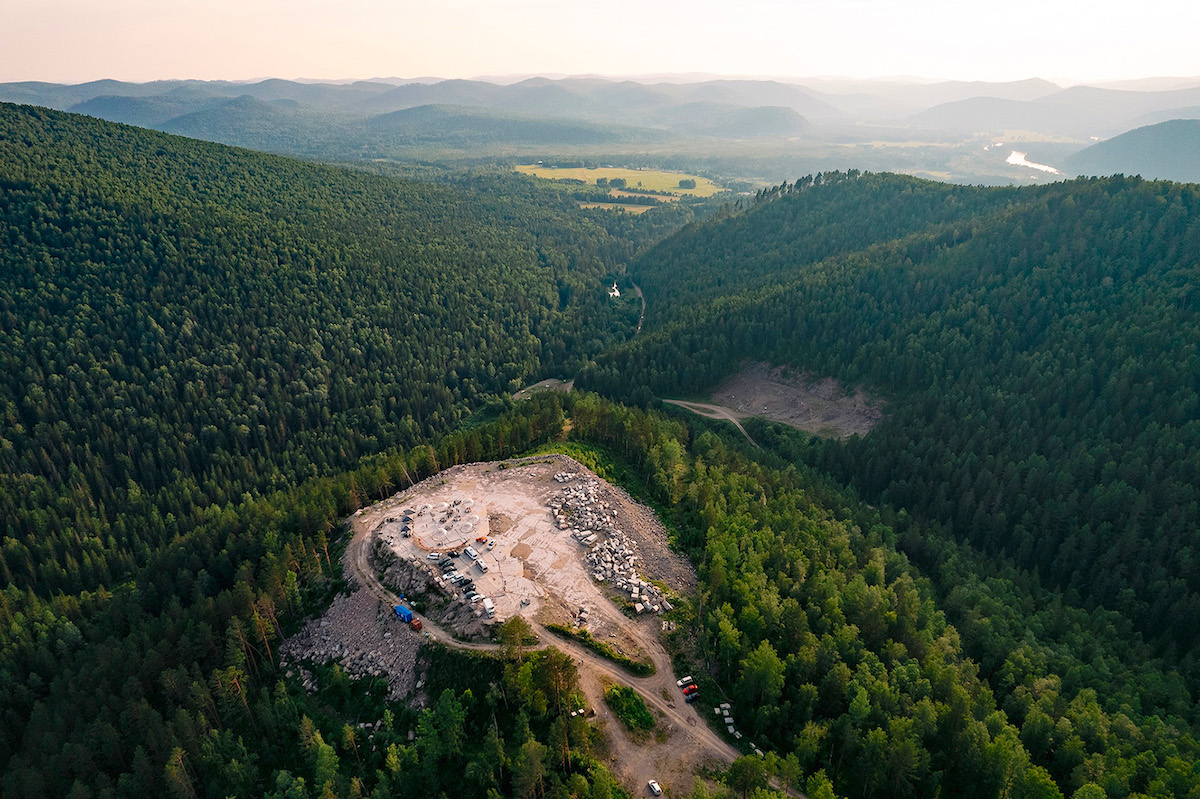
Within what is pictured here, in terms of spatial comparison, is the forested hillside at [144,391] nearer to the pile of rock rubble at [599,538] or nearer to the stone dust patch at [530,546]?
the stone dust patch at [530,546]

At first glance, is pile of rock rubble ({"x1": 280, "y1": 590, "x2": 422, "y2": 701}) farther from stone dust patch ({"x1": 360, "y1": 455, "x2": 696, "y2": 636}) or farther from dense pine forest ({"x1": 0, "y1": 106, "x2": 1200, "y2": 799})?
stone dust patch ({"x1": 360, "y1": 455, "x2": 696, "y2": 636})

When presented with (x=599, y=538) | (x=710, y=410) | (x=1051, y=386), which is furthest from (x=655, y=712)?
(x=1051, y=386)

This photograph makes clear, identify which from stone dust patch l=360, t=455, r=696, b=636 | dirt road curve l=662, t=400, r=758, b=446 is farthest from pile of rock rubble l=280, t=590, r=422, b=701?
dirt road curve l=662, t=400, r=758, b=446

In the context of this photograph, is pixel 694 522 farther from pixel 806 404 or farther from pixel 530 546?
pixel 806 404

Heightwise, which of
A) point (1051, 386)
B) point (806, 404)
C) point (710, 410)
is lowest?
point (710, 410)

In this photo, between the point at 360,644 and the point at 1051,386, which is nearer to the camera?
the point at 360,644

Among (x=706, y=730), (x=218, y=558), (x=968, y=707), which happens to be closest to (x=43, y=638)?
(x=218, y=558)

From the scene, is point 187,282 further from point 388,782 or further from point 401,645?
point 388,782
